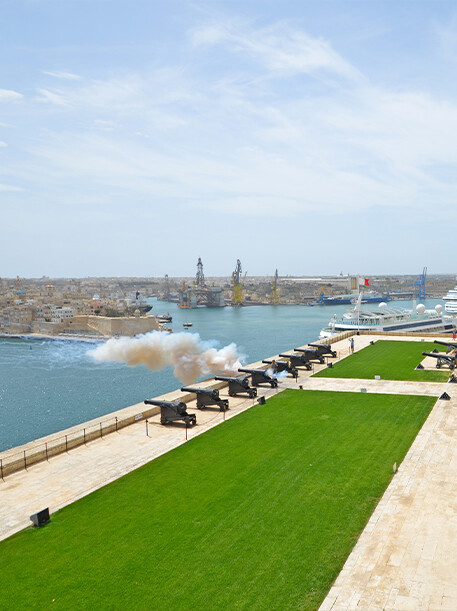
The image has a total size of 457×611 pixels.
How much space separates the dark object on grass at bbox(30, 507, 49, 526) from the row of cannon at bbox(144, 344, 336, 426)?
423 inches

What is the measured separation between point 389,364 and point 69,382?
34.0m

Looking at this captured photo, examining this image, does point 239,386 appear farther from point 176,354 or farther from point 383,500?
point 383,500

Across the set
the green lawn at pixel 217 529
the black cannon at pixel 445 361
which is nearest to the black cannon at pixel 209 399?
the green lawn at pixel 217 529

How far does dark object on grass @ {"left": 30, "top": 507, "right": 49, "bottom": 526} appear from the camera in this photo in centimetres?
1570

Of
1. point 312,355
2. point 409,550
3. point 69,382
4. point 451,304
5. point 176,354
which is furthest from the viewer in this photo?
point 451,304

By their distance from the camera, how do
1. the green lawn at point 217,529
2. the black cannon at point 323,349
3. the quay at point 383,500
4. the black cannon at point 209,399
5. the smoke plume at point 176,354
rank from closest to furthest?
the quay at point 383,500 → the green lawn at point 217,529 → the black cannon at point 209,399 → the smoke plume at point 176,354 → the black cannon at point 323,349

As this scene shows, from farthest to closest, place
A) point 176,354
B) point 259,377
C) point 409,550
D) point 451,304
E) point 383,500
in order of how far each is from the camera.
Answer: point 451,304, point 176,354, point 259,377, point 383,500, point 409,550

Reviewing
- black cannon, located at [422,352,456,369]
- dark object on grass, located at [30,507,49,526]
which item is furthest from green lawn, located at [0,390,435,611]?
black cannon, located at [422,352,456,369]

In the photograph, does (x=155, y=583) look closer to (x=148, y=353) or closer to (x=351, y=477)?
(x=351, y=477)

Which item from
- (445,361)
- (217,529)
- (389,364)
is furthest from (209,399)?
(445,361)

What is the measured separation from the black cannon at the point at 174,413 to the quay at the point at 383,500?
1.65 feet

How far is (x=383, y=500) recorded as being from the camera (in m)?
17.2

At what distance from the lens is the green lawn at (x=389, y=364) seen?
37656 millimetres

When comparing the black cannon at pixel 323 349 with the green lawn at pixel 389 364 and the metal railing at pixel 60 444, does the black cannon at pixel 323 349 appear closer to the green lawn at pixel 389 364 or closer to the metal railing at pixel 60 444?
the green lawn at pixel 389 364
